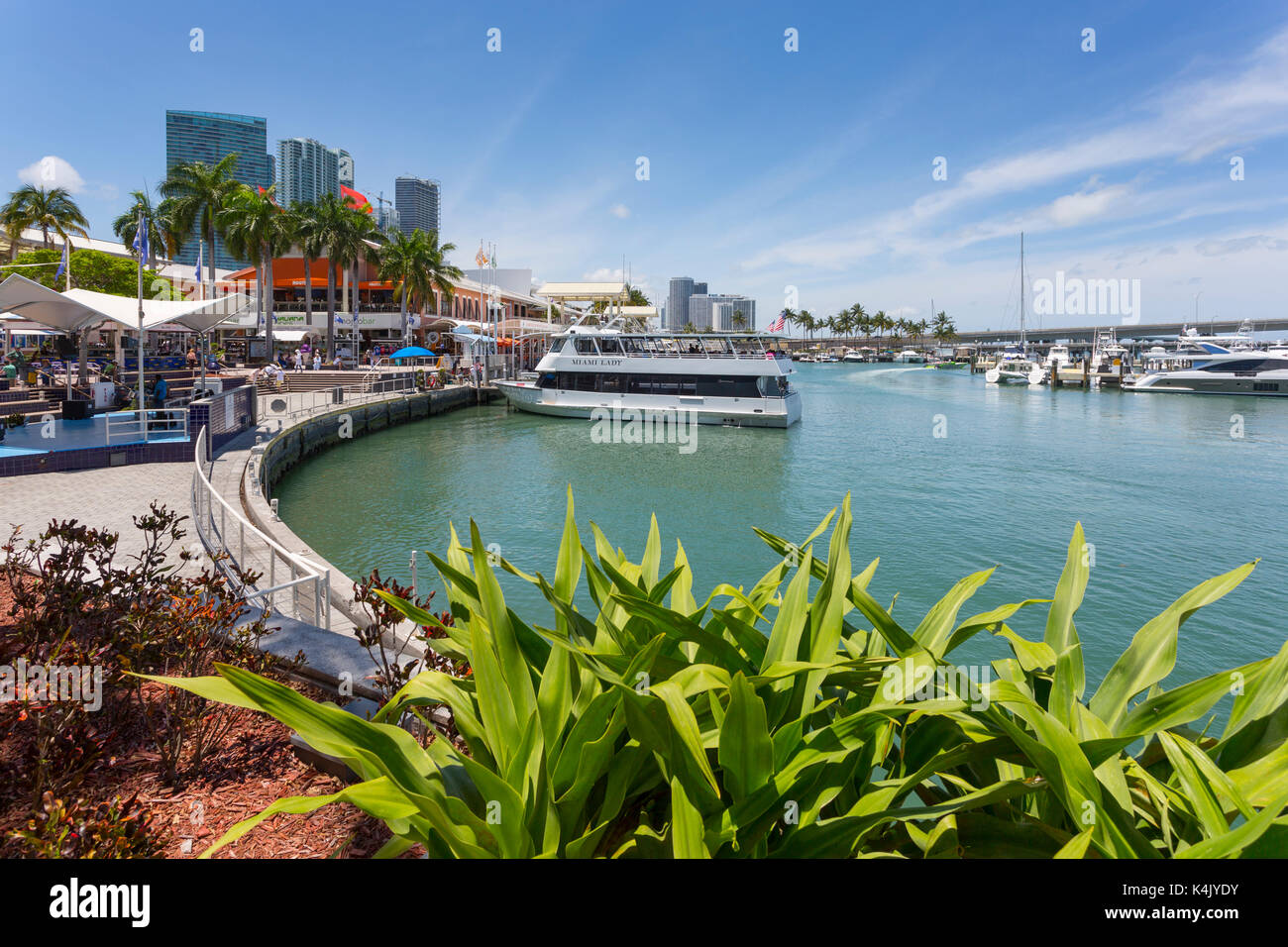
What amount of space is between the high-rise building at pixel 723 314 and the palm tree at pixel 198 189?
86132 mm

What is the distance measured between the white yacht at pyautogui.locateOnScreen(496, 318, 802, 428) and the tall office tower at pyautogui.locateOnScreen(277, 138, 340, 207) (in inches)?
3629

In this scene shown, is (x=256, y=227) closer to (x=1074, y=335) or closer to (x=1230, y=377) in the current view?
(x=1230, y=377)

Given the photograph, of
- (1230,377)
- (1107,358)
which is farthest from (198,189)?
(1107,358)

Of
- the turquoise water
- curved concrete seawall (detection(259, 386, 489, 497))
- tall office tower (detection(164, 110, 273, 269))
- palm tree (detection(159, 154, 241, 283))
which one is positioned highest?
tall office tower (detection(164, 110, 273, 269))

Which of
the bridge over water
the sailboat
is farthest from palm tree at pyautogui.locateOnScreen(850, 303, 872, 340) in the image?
the sailboat

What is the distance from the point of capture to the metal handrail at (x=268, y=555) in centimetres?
554

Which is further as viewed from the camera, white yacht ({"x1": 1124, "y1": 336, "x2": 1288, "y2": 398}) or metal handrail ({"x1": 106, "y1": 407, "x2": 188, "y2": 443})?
white yacht ({"x1": 1124, "y1": 336, "x2": 1288, "y2": 398})

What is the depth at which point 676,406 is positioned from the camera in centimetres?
3288

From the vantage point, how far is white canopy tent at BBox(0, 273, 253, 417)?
15219 millimetres

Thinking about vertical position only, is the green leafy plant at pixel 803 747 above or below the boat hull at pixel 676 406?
below

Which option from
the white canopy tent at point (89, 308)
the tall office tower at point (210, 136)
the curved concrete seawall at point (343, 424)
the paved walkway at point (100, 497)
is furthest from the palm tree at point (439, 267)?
the tall office tower at point (210, 136)

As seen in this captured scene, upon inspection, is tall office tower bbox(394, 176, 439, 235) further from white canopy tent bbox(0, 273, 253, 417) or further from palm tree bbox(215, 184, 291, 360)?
white canopy tent bbox(0, 273, 253, 417)

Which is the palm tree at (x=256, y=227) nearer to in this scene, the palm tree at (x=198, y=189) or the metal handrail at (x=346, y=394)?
the palm tree at (x=198, y=189)
